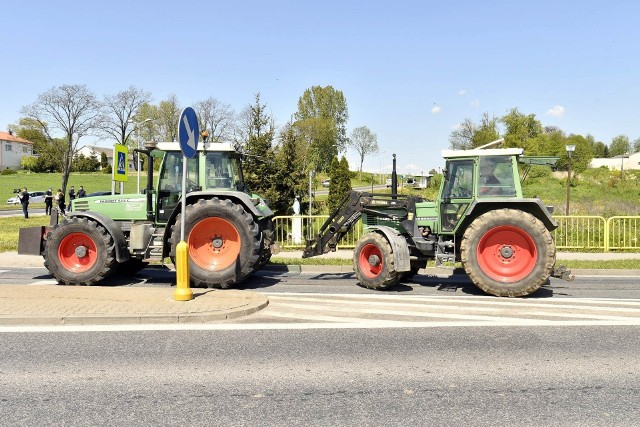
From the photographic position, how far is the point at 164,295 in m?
7.87

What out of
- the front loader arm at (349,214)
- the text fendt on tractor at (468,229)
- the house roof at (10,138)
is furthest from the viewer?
the house roof at (10,138)

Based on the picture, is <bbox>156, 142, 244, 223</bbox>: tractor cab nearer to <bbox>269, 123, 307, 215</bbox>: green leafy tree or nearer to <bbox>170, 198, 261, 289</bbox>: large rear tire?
<bbox>170, 198, 261, 289</bbox>: large rear tire

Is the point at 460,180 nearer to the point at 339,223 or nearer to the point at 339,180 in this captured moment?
the point at 339,223

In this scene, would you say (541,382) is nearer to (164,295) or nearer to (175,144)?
(164,295)

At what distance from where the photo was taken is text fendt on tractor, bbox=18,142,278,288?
9188 millimetres

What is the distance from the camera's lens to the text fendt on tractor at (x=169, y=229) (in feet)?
30.1

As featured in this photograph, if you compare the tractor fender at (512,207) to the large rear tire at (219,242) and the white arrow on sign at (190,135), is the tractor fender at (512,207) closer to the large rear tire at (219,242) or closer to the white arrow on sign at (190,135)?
the large rear tire at (219,242)

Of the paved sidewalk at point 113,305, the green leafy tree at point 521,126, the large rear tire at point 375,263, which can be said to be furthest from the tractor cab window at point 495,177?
the green leafy tree at point 521,126

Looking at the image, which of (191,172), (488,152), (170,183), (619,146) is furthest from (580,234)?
(619,146)

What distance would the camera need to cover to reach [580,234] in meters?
16.3

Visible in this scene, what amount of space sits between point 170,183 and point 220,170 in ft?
3.28

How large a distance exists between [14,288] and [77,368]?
4449 millimetres

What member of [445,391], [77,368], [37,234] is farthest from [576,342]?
[37,234]

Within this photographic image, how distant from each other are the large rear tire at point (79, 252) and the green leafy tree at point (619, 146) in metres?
113
